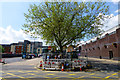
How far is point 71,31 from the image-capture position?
14914 mm

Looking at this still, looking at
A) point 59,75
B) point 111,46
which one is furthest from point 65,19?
point 111,46

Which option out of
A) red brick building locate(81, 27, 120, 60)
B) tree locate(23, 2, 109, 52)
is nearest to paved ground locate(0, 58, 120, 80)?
tree locate(23, 2, 109, 52)

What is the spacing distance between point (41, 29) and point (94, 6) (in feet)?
28.8

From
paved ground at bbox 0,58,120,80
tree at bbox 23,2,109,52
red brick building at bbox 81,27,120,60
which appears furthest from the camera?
red brick building at bbox 81,27,120,60

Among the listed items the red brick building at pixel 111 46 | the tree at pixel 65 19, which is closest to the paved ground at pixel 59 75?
the tree at pixel 65 19

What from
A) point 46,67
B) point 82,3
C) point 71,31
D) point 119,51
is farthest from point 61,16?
point 119,51

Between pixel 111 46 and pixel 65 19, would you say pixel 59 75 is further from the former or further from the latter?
pixel 111 46

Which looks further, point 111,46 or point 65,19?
point 111,46

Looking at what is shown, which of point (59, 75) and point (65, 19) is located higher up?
point (65, 19)

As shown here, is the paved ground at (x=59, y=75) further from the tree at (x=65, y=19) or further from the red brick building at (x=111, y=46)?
the red brick building at (x=111, y=46)

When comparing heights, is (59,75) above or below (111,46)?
below

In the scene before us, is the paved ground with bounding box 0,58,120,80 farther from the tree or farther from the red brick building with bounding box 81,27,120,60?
the red brick building with bounding box 81,27,120,60

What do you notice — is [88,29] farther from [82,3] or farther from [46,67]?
[46,67]

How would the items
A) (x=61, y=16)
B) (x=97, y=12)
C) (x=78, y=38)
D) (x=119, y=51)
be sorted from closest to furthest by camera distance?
(x=61, y=16)
(x=97, y=12)
(x=78, y=38)
(x=119, y=51)
